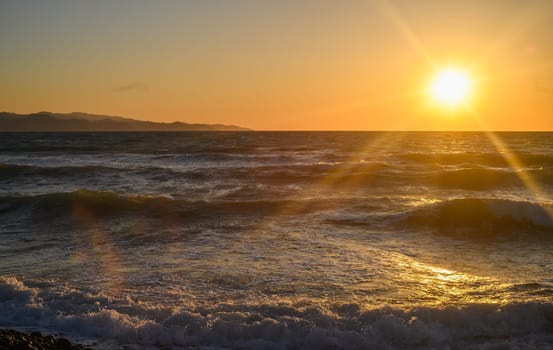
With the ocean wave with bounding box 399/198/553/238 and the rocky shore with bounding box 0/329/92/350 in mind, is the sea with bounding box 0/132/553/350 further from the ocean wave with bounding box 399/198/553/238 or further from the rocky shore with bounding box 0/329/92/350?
the rocky shore with bounding box 0/329/92/350

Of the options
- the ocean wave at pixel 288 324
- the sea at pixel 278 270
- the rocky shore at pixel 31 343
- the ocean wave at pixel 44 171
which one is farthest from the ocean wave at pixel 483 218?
the ocean wave at pixel 44 171

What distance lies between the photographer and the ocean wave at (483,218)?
539 inches

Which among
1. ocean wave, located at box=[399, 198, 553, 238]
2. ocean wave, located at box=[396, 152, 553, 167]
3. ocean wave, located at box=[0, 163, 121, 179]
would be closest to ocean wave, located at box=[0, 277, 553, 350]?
ocean wave, located at box=[399, 198, 553, 238]

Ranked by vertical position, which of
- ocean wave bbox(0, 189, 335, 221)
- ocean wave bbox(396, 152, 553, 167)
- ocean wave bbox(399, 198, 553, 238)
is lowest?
ocean wave bbox(0, 189, 335, 221)

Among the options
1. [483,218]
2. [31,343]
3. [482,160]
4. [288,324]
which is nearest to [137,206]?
[483,218]

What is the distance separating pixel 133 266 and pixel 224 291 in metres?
2.61

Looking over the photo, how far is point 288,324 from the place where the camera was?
6.43 metres

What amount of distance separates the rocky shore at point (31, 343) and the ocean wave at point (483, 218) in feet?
35.0

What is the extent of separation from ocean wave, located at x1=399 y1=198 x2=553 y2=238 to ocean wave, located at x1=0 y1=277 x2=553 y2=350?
23.2 feet

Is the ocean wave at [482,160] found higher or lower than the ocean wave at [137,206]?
higher

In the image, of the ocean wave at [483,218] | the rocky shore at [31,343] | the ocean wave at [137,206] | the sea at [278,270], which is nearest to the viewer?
the rocky shore at [31,343]

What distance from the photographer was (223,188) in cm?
2338

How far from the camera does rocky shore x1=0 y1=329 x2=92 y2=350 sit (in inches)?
203

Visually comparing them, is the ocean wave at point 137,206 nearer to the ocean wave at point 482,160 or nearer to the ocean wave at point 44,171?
the ocean wave at point 44,171
